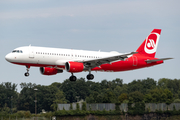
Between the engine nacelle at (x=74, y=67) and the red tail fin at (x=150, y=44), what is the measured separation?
16108 millimetres

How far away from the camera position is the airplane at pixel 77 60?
6162cm

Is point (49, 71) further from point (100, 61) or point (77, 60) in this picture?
point (100, 61)

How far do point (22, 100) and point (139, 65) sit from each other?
353ft

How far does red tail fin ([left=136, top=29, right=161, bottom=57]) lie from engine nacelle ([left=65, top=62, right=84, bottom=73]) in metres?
16.1

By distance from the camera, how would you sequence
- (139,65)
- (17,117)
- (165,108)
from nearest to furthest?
(139,65)
(17,117)
(165,108)

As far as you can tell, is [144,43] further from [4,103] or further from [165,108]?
[4,103]

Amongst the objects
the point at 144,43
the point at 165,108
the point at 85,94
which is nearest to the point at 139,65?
the point at 144,43

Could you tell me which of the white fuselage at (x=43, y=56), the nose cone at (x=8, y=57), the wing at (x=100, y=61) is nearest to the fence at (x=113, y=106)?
the wing at (x=100, y=61)

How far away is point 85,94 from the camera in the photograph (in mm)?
170250

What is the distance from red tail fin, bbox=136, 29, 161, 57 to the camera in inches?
2926

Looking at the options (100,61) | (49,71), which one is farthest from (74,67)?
(49,71)

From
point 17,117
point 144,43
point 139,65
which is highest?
point 144,43

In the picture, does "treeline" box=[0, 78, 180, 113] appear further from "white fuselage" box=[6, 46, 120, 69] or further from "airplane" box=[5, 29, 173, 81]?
"white fuselage" box=[6, 46, 120, 69]

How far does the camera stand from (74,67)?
6281 centimetres
